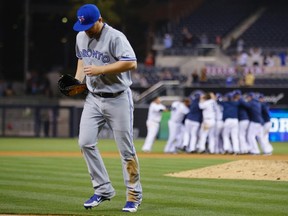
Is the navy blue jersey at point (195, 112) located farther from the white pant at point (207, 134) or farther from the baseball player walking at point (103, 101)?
the baseball player walking at point (103, 101)

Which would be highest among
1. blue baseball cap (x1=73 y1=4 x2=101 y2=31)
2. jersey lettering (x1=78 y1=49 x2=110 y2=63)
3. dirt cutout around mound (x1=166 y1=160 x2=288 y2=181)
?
blue baseball cap (x1=73 y1=4 x2=101 y2=31)

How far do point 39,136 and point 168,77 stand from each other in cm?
632

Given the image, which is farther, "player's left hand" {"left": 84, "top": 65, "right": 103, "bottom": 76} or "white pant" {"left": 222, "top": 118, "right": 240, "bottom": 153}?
"white pant" {"left": 222, "top": 118, "right": 240, "bottom": 153}

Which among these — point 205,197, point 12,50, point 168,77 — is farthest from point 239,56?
point 205,197

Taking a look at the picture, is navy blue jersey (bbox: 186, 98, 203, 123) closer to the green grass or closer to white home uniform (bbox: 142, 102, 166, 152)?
white home uniform (bbox: 142, 102, 166, 152)

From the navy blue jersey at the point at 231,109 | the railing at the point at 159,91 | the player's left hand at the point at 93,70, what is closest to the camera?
the player's left hand at the point at 93,70

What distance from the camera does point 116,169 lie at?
17.2m

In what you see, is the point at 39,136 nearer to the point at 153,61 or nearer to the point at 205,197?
the point at 153,61

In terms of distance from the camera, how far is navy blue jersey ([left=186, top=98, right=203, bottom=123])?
2552 cm

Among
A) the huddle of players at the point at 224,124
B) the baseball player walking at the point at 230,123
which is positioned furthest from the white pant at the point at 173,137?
the baseball player walking at the point at 230,123

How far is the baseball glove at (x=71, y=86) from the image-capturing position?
32.4 ft

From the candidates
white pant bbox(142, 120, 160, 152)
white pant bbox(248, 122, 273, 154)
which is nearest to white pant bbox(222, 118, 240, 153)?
white pant bbox(248, 122, 273, 154)

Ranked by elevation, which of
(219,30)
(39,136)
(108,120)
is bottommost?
(39,136)

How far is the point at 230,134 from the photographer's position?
26312 mm
